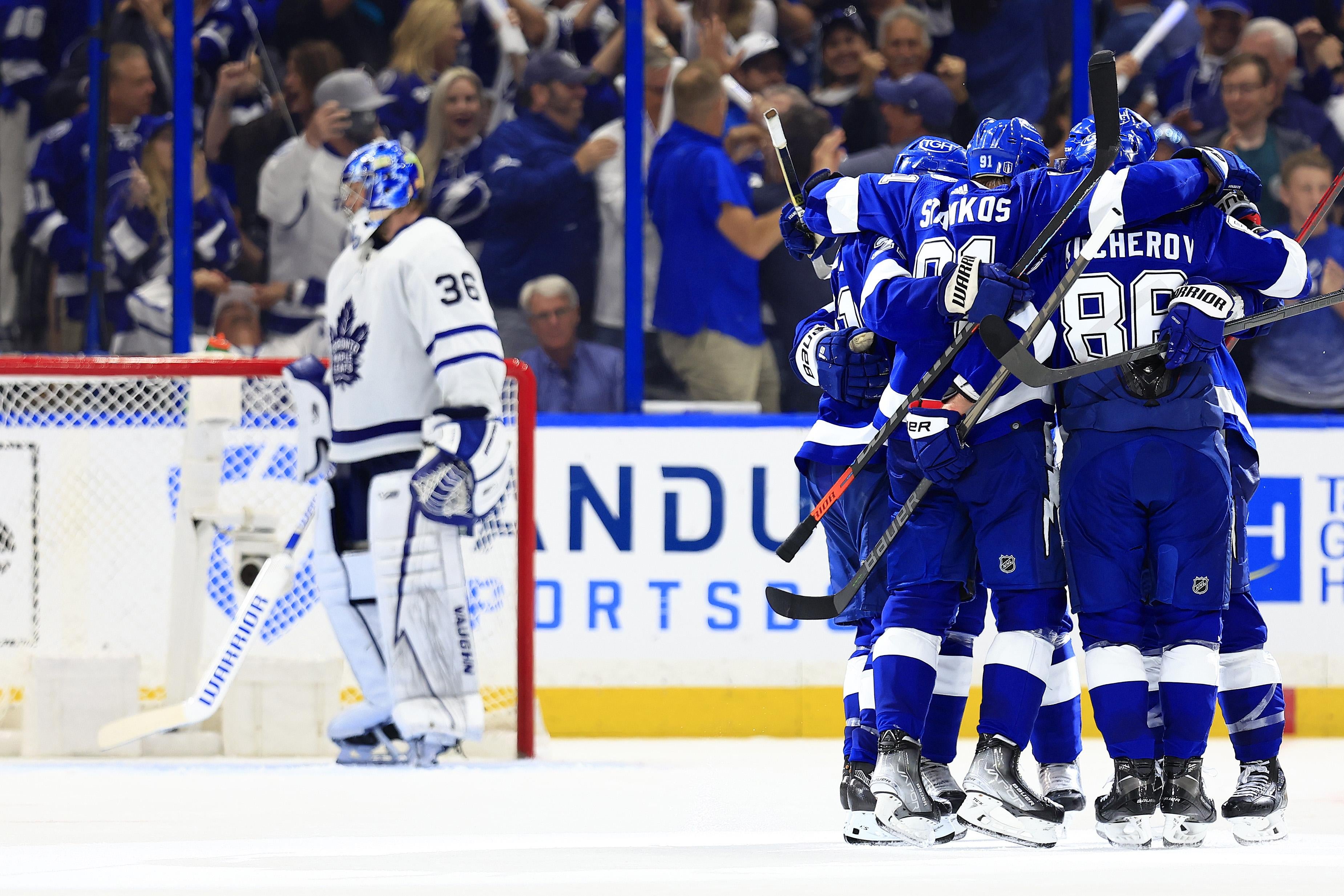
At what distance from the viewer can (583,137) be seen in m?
7.54

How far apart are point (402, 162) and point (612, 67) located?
1301 millimetres

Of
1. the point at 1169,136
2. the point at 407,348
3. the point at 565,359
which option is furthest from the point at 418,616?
the point at 1169,136

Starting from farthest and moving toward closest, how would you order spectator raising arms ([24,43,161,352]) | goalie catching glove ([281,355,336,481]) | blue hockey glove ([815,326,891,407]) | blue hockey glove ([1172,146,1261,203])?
spectator raising arms ([24,43,161,352])
goalie catching glove ([281,355,336,481])
blue hockey glove ([815,326,891,407])
blue hockey glove ([1172,146,1261,203])

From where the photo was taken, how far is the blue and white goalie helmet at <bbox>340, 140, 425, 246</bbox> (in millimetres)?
6402

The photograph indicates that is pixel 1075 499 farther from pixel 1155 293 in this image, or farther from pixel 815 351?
pixel 815 351

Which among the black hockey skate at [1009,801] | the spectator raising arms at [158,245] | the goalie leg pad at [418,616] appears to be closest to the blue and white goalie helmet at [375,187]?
the goalie leg pad at [418,616]

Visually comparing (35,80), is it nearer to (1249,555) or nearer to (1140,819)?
(1249,555)

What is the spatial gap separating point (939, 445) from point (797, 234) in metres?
0.90

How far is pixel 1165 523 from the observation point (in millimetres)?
4348

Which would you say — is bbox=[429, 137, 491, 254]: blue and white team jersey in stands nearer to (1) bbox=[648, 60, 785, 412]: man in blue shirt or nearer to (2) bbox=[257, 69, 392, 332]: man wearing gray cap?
(2) bbox=[257, 69, 392, 332]: man wearing gray cap

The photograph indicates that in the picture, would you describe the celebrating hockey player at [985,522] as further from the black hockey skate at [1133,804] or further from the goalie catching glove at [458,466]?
the goalie catching glove at [458,466]

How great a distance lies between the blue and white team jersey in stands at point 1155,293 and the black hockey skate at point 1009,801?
0.70 meters

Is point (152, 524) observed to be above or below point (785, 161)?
below

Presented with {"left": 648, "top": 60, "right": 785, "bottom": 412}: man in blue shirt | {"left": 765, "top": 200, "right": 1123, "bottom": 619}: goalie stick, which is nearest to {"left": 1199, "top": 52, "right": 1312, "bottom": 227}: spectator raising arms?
{"left": 648, "top": 60, "right": 785, "bottom": 412}: man in blue shirt
